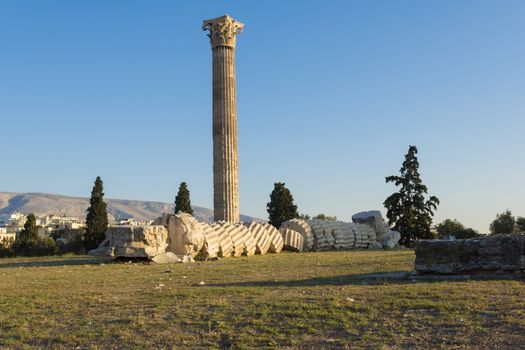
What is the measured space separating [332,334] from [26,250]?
102 ft

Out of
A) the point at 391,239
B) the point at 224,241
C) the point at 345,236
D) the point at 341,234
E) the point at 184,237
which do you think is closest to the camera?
the point at 184,237

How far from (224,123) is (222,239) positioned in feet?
31.9

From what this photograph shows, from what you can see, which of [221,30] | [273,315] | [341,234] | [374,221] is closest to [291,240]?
[341,234]

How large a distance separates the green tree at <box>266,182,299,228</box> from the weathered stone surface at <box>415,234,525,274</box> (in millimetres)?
29510

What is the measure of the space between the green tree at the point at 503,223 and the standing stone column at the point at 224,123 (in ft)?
78.1

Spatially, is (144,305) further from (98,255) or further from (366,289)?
(98,255)

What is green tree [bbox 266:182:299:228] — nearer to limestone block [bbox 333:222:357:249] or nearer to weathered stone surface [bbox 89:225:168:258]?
limestone block [bbox 333:222:357:249]

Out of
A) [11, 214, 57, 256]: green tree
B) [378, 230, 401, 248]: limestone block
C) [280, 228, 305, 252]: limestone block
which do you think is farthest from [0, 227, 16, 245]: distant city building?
[378, 230, 401, 248]: limestone block

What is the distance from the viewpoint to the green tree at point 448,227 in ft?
147

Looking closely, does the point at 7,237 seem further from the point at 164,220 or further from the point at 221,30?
the point at 164,220

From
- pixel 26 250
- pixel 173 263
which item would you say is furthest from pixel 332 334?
pixel 26 250

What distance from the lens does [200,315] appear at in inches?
259

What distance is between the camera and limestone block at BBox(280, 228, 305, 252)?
83.9 feet

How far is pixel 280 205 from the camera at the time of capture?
39.6 meters
